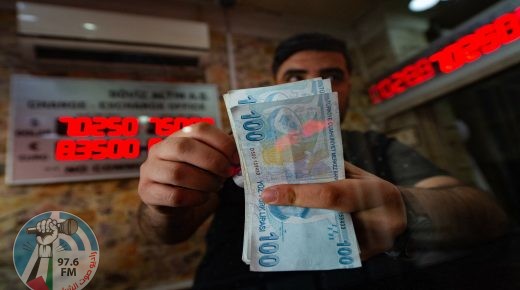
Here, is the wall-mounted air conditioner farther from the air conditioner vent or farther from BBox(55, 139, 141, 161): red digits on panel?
BBox(55, 139, 141, 161): red digits on panel

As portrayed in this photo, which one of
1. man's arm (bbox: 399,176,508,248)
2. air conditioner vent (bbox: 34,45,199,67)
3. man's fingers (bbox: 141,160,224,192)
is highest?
air conditioner vent (bbox: 34,45,199,67)

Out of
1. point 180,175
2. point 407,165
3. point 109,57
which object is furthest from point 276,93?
point 109,57

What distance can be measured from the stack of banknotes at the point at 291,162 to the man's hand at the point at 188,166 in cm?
6

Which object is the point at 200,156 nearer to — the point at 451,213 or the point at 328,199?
the point at 328,199

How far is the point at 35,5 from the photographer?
3.03ft

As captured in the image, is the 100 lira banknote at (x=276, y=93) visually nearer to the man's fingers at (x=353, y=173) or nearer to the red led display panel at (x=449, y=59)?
the man's fingers at (x=353, y=173)

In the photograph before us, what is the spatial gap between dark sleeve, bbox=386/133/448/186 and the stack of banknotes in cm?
26

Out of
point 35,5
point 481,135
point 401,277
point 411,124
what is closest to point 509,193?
point 481,135

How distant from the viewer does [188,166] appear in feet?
1.64

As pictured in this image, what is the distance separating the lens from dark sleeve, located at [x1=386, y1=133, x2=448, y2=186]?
660 millimetres

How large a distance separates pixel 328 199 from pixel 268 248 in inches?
5.0

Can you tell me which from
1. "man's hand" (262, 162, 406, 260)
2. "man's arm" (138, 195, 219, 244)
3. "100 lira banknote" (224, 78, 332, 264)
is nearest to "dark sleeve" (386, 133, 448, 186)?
"man's hand" (262, 162, 406, 260)

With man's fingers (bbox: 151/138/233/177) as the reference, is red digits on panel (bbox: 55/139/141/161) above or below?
above

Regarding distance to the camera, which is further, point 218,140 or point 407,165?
point 407,165
